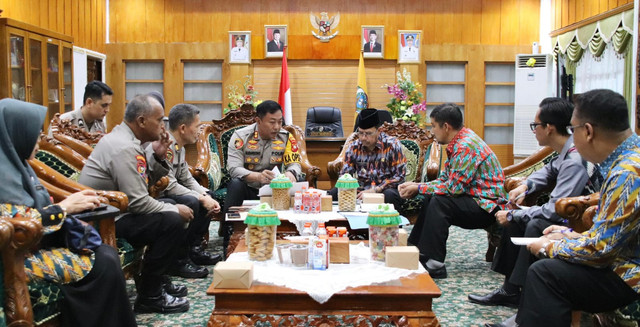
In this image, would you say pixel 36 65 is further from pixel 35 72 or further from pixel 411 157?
pixel 411 157

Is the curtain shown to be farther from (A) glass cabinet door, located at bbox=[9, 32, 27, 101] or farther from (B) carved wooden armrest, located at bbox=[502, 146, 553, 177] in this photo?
(A) glass cabinet door, located at bbox=[9, 32, 27, 101]

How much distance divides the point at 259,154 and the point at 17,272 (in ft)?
9.23

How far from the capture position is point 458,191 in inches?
146

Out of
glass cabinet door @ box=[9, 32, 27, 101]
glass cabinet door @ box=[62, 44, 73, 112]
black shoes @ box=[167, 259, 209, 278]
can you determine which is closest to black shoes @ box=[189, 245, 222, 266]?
black shoes @ box=[167, 259, 209, 278]

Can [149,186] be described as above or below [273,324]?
above

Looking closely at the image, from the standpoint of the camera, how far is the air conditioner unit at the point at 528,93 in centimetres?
927

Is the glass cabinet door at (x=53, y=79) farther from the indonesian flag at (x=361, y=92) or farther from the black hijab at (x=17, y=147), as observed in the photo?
the black hijab at (x=17, y=147)

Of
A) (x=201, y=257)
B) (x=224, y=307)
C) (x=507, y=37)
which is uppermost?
(x=507, y=37)

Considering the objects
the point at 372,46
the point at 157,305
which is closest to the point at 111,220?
the point at 157,305

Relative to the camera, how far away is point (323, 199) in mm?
3527

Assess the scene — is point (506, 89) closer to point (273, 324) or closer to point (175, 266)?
point (175, 266)

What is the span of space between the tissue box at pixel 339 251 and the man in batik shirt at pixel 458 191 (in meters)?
1.44

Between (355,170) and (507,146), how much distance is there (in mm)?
6110

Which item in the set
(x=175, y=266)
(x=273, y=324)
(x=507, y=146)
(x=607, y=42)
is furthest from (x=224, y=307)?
(x=507, y=146)
